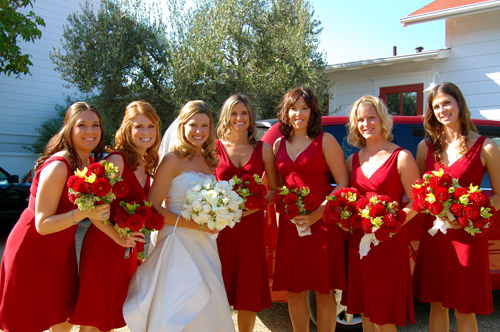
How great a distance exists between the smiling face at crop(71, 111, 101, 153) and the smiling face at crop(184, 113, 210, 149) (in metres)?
0.70

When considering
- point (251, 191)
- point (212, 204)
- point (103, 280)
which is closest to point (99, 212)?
point (103, 280)

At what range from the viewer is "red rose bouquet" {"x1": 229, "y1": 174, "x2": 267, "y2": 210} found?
3053 millimetres

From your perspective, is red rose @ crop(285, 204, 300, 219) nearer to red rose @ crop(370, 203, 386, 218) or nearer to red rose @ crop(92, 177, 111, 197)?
red rose @ crop(370, 203, 386, 218)

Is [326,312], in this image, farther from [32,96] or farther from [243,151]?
[32,96]

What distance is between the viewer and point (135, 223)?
8.78ft

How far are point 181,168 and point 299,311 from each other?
158 centimetres

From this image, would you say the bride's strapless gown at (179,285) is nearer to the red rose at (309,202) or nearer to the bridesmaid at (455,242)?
the red rose at (309,202)

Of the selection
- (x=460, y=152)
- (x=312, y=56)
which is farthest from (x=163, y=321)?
(x=312, y=56)

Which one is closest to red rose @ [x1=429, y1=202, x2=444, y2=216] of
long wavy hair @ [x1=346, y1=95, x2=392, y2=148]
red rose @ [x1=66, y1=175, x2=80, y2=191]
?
long wavy hair @ [x1=346, y1=95, x2=392, y2=148]

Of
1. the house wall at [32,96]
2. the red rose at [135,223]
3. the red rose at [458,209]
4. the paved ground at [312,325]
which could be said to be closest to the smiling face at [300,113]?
the red rose at [458,209]

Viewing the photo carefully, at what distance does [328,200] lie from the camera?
10.3 ft

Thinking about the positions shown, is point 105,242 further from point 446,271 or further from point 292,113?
point 446,271

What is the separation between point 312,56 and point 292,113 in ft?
25.1

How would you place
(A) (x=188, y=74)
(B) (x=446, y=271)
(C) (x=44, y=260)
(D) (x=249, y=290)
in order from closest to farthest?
(C) (x=44, y=260) < (B) (x=446, y=271) < (D) (x=249, y=290) < (A) (x=188, y=74)
